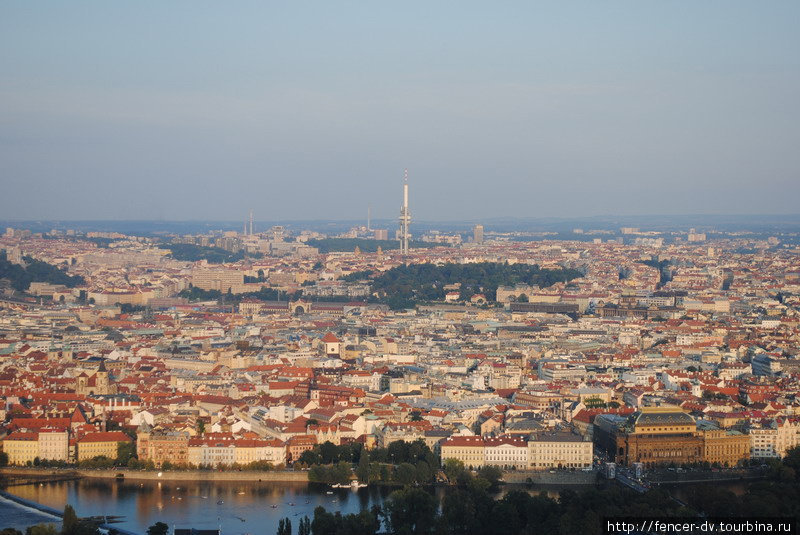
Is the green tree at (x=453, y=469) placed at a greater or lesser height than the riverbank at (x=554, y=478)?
greater

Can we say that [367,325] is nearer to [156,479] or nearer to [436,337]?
[436,337]

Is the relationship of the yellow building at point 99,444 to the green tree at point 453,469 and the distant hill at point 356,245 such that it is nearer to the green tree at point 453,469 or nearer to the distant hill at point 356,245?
the green tree at point 453,469

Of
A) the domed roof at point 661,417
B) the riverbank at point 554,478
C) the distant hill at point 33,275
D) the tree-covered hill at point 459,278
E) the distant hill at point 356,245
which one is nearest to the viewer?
the riverbank at point 554,478

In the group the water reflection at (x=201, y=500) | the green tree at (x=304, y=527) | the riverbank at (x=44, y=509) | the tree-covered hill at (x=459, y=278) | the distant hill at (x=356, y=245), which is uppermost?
the distant hill at (x=356, y=245)

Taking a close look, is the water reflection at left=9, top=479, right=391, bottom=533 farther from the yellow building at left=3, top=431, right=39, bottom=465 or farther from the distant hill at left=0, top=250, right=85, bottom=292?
the distant hill at left=0, top=250, right=85, bottom=292

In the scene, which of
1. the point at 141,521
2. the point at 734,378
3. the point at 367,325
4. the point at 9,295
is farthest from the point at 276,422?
the point at 9,295

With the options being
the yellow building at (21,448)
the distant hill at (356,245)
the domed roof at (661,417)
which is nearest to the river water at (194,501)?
the yellow building at (21,448)
